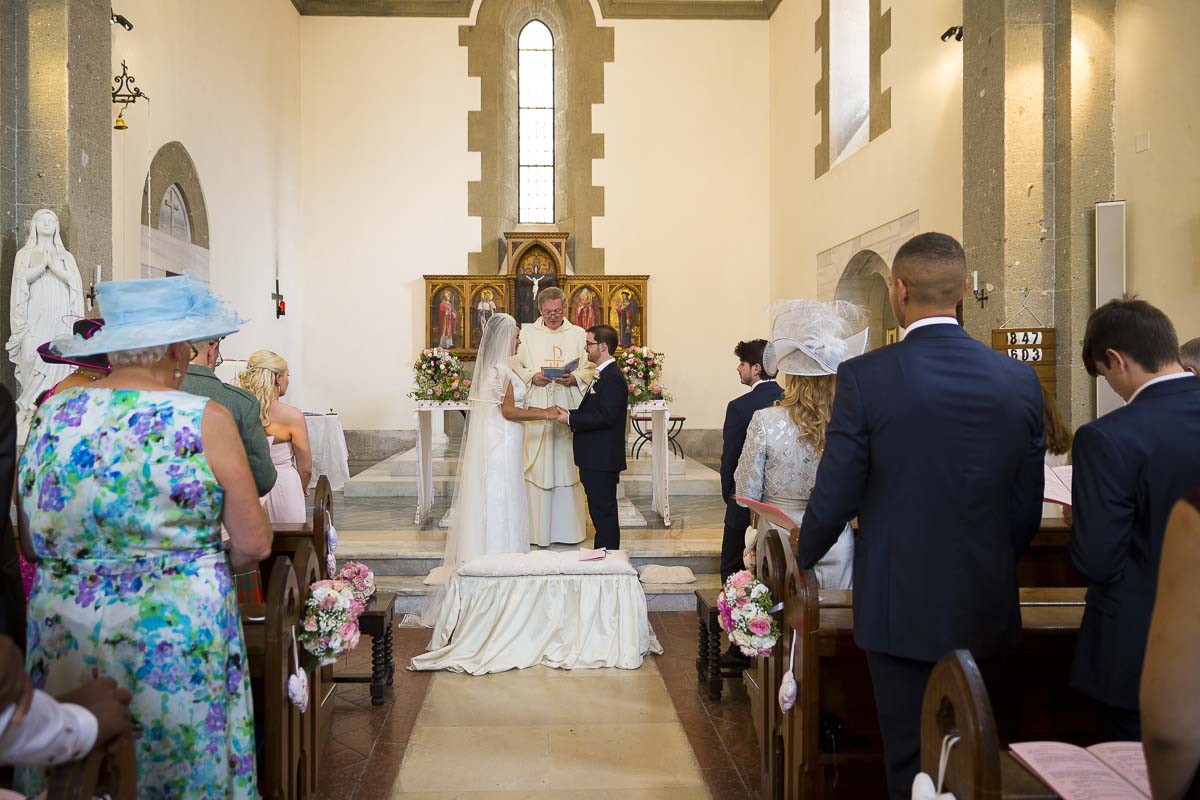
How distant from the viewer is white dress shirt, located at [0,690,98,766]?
1.30 m

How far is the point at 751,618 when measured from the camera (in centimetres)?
270

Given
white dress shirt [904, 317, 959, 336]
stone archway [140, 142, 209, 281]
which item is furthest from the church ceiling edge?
white dress shirt [904, 317, 959, 336]

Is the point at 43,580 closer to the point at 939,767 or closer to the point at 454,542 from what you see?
the point at 939,767

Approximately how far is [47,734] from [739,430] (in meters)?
3.53

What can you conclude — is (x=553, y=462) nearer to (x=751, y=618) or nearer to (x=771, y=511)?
(x=771, y=511)

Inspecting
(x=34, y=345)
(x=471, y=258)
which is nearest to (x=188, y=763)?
(x=34, y=345)

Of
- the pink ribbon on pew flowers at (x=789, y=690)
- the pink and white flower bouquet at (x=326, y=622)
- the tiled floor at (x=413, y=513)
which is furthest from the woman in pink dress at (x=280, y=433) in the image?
the tiled floor at (x=413, y=513)

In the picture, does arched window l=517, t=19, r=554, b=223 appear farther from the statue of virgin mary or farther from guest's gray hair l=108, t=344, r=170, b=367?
guest's gray hair l=108, t=344, r=170, b=367

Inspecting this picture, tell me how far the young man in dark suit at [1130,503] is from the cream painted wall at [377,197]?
37.5ft

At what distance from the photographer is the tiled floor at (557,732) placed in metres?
3.22

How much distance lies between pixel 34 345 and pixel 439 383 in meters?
2.83

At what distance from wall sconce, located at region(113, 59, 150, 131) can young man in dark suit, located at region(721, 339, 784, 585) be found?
5.14m

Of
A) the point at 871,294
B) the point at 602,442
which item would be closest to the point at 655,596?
the point at 602,442

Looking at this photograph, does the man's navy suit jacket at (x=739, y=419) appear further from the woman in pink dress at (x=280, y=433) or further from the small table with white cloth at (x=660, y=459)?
the small table with white cloth at (x=660, y=459)
